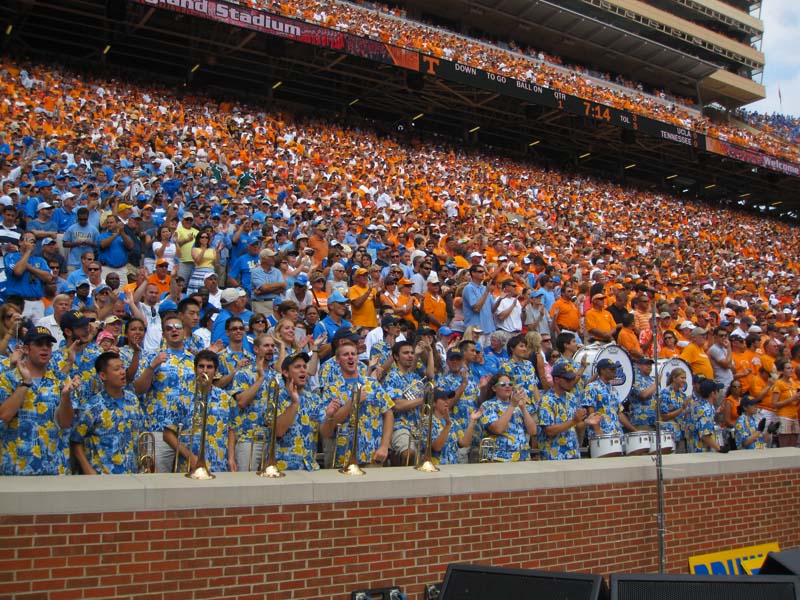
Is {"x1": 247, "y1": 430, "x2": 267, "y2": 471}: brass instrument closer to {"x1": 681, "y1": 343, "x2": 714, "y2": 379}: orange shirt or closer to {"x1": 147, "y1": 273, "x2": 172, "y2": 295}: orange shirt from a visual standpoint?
{"x1": 147, "y1": 273, "x2": 172, "y2": 295}: orange shirt

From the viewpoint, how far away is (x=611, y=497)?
6.79 meters

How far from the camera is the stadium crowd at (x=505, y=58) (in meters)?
26.8

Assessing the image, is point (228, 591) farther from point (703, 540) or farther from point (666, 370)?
point (666, 370)

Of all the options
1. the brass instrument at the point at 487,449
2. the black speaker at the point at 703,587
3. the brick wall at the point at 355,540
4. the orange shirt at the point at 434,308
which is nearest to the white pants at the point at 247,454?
the brick wall at the point at 355,540

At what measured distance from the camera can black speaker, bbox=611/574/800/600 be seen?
3695 mm

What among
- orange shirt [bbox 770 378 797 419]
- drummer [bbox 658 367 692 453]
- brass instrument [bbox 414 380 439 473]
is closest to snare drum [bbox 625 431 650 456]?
drummer [bbox 658 367 692 453]

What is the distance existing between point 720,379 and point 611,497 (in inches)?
235

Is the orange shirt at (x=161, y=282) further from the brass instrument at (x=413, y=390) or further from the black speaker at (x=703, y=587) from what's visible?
the black speaker at (x=703, y=587)

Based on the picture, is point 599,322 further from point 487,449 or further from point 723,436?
point 487,449

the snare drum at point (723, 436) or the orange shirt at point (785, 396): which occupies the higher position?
the orange shirt at point (785, 396)

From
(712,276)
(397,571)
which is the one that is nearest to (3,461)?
(397,571)

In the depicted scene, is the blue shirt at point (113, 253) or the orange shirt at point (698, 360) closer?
the blue shirt at point (113, 253)

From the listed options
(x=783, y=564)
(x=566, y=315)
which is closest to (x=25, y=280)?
(x=566, y=315)

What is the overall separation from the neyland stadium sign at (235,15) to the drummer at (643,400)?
16719 millimetres
